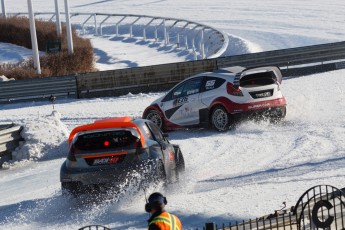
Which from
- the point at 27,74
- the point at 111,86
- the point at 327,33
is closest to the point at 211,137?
the point at 111,86

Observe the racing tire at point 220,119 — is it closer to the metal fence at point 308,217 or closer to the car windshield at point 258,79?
the car windshield at point 258,79

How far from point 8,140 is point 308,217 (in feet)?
33.6

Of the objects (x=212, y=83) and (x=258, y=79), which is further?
(x=212, y=83)

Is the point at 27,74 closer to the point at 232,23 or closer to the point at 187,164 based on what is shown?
the point at 187,164

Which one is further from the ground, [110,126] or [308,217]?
[110,126]

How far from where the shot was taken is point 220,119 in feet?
69.6

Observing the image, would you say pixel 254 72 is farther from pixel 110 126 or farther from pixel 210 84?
pixel 110 126

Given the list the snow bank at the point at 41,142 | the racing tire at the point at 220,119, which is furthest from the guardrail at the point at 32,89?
the racing tire at the point at 220,119

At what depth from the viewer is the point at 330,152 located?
17656mm

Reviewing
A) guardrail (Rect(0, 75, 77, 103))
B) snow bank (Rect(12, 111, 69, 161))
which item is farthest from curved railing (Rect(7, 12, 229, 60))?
snow bank (Rect(12, 111, 69, 161))

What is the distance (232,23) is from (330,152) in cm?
4090

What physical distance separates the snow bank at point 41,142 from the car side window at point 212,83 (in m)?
3.42

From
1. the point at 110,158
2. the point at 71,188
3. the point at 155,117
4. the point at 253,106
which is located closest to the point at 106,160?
the point at 110,158

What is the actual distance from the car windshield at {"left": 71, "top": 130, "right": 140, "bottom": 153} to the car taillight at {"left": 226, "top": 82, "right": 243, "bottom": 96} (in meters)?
6.80
